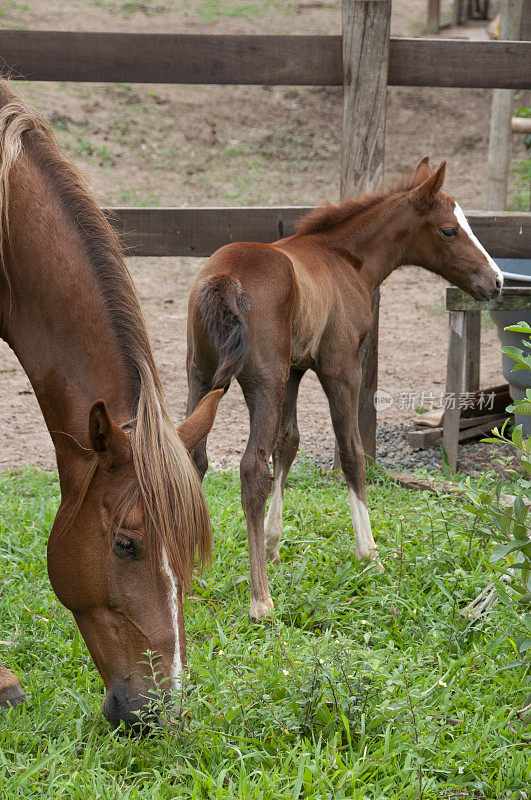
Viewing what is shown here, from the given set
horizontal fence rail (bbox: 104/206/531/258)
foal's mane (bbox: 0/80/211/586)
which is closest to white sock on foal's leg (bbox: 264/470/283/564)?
foal's mane (bbox: 0/80/211/586)

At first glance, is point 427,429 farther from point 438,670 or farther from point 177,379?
point 438,670

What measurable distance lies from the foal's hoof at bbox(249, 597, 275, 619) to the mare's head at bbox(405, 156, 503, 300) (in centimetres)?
204

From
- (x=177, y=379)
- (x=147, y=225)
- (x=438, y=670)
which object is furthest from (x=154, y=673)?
(x=177, y=379)

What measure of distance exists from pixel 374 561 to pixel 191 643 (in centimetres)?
91

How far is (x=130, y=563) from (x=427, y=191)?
105 inches

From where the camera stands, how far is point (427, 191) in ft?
13.3

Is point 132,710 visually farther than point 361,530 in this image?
No

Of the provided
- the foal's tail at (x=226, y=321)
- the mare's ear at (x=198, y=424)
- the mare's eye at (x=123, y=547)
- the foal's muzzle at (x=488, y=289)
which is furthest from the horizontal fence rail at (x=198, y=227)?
the mare's eye at (x=123, y=547)

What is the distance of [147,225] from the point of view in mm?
4648

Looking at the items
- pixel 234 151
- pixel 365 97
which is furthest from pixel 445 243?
pixel 234 151

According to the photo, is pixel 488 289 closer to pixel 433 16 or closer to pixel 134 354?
pixel 134 354

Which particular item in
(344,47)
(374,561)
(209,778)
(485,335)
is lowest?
(485,335)

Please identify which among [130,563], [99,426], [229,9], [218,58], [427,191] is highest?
[229,9]

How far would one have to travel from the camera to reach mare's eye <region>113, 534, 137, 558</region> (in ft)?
7.06
